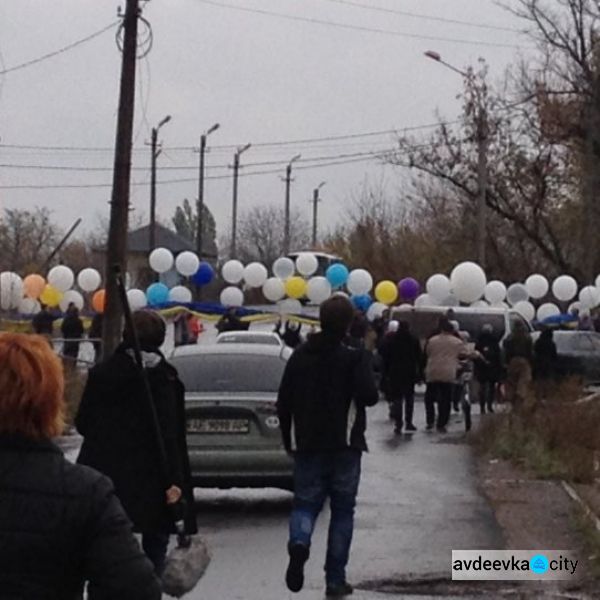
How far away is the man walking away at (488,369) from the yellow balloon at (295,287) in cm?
1401

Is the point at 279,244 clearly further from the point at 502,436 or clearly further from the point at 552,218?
the point at 502,436

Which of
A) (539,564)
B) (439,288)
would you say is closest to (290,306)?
(439,288)

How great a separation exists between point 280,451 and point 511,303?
26.7m

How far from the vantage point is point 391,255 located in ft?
212

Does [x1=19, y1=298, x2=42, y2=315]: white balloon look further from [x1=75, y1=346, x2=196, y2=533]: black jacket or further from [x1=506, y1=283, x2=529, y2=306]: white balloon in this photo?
[x1=75, y1=346, x2=196, y2=533]: black jacket

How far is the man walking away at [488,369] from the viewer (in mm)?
26469

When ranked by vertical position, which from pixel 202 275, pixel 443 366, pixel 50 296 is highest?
pixel 202 275

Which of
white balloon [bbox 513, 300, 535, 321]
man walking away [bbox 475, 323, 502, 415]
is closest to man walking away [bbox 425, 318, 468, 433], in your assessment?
man walking away [bbox 475, 323, 502, 415]

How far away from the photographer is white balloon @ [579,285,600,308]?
127 feet

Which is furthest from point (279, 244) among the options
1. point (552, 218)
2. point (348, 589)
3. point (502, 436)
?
point (348, 589)

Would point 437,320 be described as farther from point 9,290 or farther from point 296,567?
point 296,567

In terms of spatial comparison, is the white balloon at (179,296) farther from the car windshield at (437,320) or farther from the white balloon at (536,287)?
the car windshield at (437,320)

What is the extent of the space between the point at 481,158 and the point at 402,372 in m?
17.7

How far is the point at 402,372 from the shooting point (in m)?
24.0
